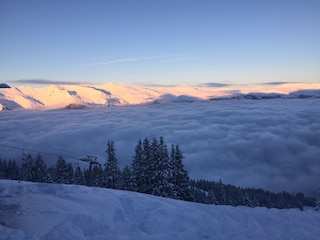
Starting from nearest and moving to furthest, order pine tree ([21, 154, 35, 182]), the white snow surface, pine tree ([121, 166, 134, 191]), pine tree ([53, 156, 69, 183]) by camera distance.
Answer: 1. the white snow surface
2. pine tree ([121, 166, 134, 191])
3. pine tree ([53, 156, 69, 183])
4. pine tree ([21, 154, 35, 182])

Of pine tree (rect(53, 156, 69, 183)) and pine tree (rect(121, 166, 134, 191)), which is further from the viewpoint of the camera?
pine tree (rect(53, 156, 69, 183))

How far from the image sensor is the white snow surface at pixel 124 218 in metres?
10.7

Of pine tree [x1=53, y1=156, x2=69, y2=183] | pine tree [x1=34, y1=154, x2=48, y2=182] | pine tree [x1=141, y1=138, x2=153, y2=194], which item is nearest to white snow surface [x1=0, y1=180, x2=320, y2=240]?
pine tree [x1=141, y1=138, x2=153, y2=194]

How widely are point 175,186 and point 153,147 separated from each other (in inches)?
208

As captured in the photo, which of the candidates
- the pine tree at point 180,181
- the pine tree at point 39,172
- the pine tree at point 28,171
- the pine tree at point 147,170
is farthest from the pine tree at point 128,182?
the pine tree at point 28,171

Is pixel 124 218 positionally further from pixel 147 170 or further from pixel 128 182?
pixel 128 182

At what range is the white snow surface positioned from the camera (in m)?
10.7

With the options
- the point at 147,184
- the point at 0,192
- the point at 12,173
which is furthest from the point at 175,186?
the point at 12,173

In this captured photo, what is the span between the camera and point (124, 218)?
1288cm

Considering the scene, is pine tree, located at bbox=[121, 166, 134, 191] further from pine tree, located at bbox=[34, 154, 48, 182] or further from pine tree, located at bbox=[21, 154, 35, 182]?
pine tree, located at bbox=[21, 154, 35, 182]

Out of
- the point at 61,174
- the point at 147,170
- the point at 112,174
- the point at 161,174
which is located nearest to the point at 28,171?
the point at 61,174

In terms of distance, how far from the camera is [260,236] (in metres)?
11.6

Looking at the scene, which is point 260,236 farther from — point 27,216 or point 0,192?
point 0,192

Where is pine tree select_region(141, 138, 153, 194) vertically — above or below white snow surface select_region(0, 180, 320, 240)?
below
